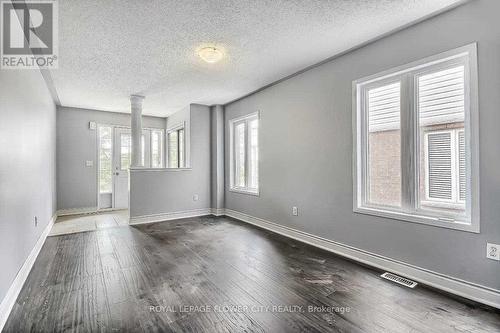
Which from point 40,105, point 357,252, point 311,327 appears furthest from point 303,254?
Result: point 40,105

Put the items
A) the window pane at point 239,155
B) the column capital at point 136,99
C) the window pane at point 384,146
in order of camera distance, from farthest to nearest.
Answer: the window pane at point 239,155 → the column capital at point 136,99 → the window pane at point 384,146

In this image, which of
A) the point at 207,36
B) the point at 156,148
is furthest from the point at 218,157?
the point at 207,36

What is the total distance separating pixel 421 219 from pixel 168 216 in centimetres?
431

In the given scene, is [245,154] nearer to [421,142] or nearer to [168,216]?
[168,216]

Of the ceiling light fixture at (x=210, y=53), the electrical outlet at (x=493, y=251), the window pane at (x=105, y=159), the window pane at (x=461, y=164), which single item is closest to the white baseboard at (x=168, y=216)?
the window pane at (x=105, y=159)

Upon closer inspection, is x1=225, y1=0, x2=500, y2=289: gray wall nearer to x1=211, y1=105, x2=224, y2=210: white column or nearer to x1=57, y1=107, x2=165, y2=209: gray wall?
x1=211, y1=105, x2=224, y2=210: white column

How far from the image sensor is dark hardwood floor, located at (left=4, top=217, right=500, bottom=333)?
173 cm

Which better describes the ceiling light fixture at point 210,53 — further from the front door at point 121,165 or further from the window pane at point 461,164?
the front door at point 121,165

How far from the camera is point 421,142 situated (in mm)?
2414

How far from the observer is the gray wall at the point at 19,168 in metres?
1.93

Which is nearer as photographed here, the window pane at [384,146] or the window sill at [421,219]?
the window sill at [421,219]

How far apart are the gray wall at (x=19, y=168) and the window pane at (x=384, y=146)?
338 centimetres

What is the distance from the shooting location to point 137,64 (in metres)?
3.26

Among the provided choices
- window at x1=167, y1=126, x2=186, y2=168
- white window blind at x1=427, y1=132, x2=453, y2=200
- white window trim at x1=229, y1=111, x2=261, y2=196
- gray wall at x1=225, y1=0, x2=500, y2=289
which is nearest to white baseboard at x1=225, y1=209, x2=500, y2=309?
gray wall at x1=225, y1=0, x2=500, y2=289
